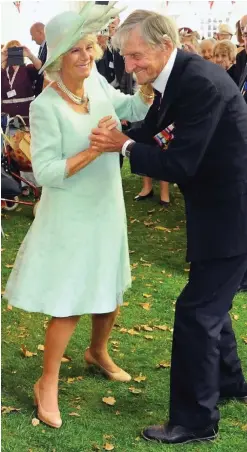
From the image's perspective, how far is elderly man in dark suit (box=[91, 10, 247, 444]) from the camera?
9.66 ft

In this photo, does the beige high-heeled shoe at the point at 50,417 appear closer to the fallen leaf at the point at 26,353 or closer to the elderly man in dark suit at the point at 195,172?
the elderly man in dark suit at the point at 195,172

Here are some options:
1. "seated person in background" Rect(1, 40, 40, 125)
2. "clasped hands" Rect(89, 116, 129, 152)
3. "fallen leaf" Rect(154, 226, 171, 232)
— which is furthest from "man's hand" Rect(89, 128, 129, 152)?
"seated person in background" Rect(1, 40, 40, 125)

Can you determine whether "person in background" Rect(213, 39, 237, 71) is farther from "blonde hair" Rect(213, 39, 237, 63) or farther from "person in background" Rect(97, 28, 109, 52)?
"person in background" Rect(97, 28, 109, 52)

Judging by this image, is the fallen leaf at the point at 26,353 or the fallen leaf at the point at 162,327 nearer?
the fallen leaf at the point at 26,353

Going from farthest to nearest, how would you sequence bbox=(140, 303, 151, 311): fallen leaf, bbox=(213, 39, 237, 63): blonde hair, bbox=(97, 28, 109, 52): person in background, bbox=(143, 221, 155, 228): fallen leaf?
bbox=(97, 28, 109, 52): person in background
bbox=(143, 221, 155, 228): fallen leaf
bbox=(213, 39, 237, 63): blonde hair
bbox=(140, 303, 151, 311): fallen leaf

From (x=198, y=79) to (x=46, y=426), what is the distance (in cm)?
190

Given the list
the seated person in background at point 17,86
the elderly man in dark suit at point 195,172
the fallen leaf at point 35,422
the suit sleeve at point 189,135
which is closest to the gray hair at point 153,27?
the elderly man in dark suit at point 195,172

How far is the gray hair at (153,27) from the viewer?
2934 mm

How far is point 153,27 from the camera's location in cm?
293

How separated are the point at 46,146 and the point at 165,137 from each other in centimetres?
57

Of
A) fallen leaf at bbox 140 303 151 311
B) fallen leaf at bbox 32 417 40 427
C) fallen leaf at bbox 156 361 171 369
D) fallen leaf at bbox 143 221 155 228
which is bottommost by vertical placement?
fallen leaf at bbox 143 221 155 228

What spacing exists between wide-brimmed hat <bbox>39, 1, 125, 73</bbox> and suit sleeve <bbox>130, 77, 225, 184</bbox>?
612 millimetres

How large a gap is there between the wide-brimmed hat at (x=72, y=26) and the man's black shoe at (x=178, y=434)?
1.86 metres

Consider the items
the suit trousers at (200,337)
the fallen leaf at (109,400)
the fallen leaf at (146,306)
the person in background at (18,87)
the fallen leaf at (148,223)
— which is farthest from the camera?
the person in background at (18,87)
